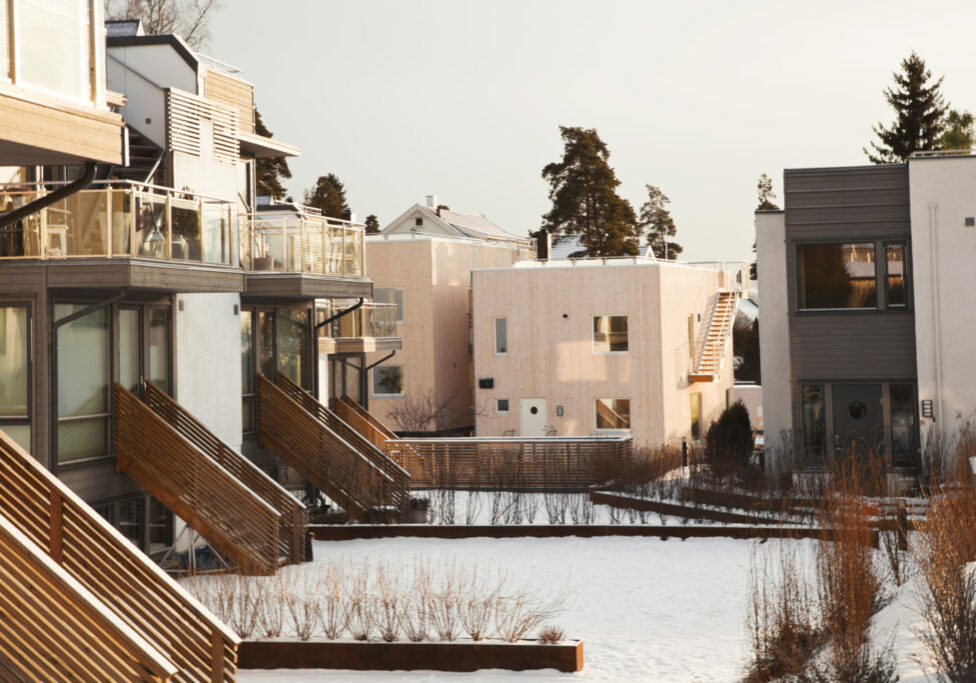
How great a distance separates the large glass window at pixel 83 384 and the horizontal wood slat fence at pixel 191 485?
307 mm

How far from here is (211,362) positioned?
68.4 ft

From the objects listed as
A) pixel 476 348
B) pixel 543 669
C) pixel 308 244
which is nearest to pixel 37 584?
pixel 543 669

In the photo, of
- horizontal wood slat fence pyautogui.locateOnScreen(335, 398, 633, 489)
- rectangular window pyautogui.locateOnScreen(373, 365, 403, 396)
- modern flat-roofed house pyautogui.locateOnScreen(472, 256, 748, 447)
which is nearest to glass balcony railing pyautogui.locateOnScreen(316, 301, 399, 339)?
horizontal wood slat fence pyautogui.locateOnScreen(335, 398, 633, 489)

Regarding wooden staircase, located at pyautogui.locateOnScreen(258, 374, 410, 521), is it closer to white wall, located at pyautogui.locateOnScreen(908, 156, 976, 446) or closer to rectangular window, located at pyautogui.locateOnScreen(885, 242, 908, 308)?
rectangular window, located at pyautogui.locateOnScreen(885, 242, 908, 308)

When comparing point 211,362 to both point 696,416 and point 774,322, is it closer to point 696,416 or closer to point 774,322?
point 774,322

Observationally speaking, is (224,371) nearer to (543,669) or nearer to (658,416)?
(543,669)

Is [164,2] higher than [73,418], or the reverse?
[164,2]

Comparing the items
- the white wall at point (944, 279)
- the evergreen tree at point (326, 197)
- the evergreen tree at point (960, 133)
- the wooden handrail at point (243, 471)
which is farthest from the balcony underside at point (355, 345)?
the evergreen tree at point (326, 197)

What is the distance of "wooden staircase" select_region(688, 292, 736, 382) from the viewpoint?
1729 inches

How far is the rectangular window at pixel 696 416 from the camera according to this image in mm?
44719

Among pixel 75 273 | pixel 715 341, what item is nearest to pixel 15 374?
pixel 75 273

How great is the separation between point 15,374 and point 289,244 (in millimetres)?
7618

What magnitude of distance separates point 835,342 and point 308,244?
11541mm

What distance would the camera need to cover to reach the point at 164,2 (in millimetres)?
44188
